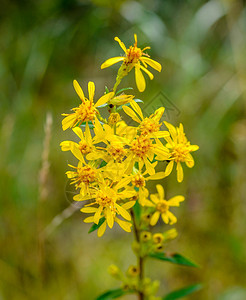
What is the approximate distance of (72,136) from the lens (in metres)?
4.20

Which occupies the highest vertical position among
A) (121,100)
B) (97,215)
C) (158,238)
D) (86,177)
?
(121,100)

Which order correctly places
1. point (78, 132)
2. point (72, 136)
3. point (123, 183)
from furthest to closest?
point (72, 136)
point (78, 132)
point (123, 183)

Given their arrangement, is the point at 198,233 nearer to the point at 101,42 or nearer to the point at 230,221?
the point at 230,221

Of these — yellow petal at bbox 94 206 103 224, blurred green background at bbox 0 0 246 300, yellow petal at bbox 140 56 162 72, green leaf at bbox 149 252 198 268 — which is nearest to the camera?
yellow petal at bbox 94 206 103 224

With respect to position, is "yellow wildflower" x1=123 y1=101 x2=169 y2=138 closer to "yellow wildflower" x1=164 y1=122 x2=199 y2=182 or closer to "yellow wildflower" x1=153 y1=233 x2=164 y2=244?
"yellow wildflower" x1=164 y1=122 x2=199 y2=182

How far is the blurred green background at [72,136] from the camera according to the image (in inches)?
120

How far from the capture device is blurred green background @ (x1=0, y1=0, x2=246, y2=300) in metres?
3.06

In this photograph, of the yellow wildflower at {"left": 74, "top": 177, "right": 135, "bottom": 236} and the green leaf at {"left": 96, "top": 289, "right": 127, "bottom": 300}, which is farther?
the green leaf at {"left": 96, "top": 289, "right": 127, "bottom": 300}

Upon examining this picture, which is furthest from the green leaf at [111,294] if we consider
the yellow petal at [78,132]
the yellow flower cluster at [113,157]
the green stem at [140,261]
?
the yellow petal at [78,132]

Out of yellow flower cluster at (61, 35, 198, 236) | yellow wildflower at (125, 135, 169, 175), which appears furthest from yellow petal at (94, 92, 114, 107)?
yellow wildflower at (125, 135, 169, 175)

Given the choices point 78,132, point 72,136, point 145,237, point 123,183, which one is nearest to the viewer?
point 123,183

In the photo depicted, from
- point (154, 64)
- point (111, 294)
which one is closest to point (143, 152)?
point (154, 64)

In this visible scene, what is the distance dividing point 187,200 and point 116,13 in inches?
112

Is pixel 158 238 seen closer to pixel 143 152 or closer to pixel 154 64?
pixel 143 152
